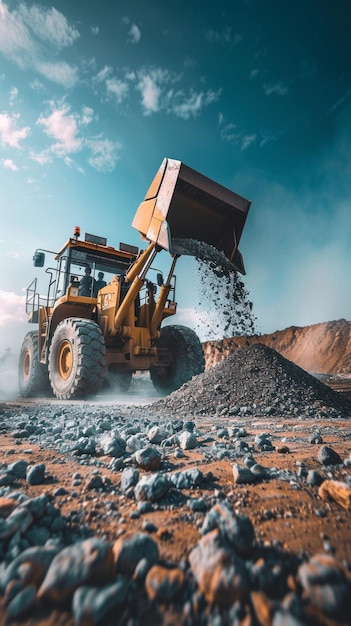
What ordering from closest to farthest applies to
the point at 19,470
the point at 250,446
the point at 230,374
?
the point at 19,470, the point at 250,446, the point at 230,374

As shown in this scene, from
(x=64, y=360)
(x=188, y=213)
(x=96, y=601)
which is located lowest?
(x=96, y=601)

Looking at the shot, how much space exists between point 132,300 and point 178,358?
2.16 m

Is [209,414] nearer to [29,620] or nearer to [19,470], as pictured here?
[19,470]

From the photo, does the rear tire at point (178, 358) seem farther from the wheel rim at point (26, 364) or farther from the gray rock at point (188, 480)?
the gray rock at point (188, 480)

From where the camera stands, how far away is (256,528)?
1.08 meters

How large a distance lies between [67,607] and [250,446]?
1.74 metres

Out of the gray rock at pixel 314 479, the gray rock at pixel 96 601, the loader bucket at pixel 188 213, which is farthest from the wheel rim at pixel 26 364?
the gray rock at pixel 96 601

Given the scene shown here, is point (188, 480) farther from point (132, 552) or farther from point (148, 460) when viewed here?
point (132, 552)

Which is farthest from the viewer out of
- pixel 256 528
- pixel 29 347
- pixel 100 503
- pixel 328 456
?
pixel 29 347

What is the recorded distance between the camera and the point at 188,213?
607cm

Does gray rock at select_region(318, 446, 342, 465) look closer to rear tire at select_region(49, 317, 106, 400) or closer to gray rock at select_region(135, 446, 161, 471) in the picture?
Answer: gray rock at select_region(135, 446, 161, 471)

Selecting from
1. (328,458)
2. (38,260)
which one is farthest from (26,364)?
(328,458)

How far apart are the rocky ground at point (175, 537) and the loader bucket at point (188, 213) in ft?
13.9

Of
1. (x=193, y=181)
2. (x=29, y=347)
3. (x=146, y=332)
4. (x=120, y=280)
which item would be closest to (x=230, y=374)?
(x=146, y=332)
